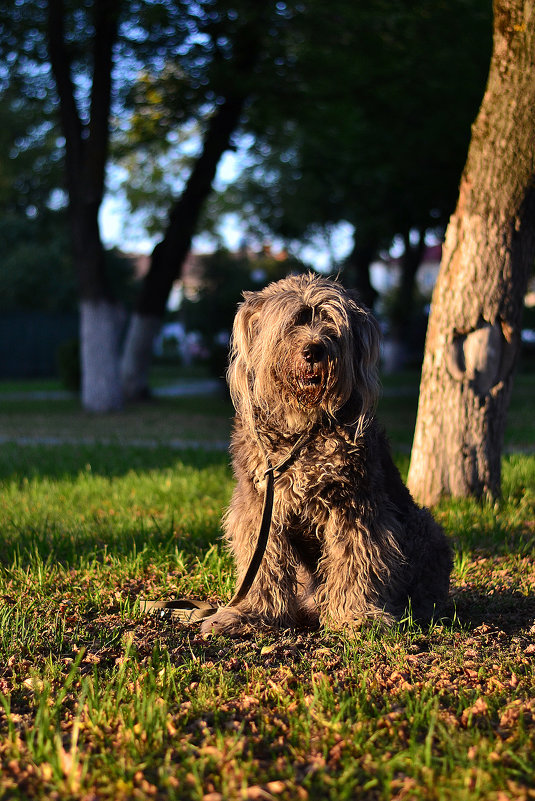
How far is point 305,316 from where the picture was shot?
3.79 meters

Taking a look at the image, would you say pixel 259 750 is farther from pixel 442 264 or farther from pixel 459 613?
pixel 442 264

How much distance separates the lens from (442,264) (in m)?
6.82

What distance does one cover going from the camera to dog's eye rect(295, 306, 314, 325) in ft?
12.4

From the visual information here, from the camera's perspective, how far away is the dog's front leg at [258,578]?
4.00m

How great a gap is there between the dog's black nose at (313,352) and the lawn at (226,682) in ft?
4.46

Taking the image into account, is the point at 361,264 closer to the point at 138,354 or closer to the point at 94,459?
the point at 138,354

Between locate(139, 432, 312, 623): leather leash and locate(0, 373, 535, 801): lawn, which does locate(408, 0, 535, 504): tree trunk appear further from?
locate(139, 432, 312, 623): leather leash

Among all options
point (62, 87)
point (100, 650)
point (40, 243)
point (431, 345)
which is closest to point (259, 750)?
point (100, 650)

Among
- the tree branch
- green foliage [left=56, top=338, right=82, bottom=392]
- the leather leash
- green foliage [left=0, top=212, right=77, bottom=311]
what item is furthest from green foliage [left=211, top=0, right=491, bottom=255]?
green foliage [left=0, top=212, right=77, bottom=311]

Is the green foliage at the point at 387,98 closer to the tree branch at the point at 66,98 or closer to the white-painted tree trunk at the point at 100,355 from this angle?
the tree branch at the point at 66,98

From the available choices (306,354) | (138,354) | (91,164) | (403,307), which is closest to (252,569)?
Answer: (306,354)

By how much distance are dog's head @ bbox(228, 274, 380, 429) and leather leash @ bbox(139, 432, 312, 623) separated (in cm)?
19

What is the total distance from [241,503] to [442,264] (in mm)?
3603

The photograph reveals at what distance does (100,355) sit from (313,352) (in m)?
13.7
